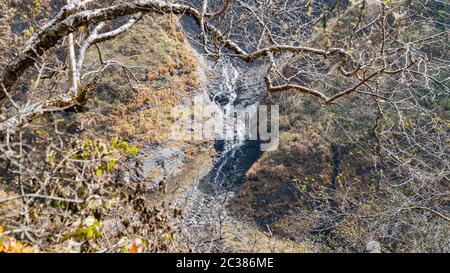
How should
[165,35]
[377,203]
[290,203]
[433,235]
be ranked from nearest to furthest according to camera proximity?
[433,235] → [377,203] → [290,203] → [165,35]

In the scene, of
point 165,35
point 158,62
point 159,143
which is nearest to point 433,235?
point 159,143

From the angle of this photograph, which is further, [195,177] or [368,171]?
[195,177]

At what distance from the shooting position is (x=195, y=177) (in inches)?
426

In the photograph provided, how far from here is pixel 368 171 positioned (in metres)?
10.1

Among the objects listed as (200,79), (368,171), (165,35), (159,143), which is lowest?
(368,171)

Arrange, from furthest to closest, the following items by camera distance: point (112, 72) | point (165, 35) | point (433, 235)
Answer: point (165, 35) → point (112, 72) → point (433, 235)

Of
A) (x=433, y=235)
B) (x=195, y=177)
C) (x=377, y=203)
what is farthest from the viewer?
(x=195, y=177)

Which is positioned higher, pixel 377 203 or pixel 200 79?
pixel 200 79

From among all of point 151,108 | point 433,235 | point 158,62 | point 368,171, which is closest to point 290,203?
point 368,171
